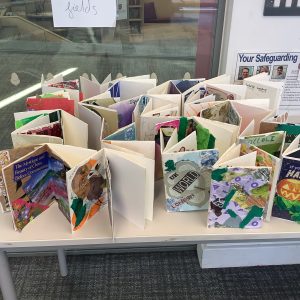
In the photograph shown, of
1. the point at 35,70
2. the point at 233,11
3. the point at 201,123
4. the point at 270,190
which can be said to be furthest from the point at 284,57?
the point at 35,70

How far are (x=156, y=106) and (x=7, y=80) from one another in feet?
3.07

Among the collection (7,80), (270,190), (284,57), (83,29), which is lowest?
(270,190)

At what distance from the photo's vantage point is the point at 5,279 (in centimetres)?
110

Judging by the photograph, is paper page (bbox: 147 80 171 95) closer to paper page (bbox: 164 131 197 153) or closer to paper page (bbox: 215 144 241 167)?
paper page (bbox: 164 131 197 153)

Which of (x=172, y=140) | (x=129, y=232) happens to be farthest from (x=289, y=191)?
(x=129, y=232)

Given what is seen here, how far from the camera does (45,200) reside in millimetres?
1153

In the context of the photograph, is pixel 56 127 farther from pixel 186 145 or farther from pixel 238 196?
pixel 238 196

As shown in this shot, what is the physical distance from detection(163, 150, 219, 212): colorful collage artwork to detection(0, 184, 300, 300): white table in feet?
0.14

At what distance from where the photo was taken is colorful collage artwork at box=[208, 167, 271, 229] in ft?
3.26

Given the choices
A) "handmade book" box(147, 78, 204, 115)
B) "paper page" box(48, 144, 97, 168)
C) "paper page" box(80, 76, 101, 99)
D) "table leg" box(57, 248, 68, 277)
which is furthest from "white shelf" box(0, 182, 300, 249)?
"table leg" box(57, 248, 68, 277)

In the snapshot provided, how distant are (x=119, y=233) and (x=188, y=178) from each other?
27 centimetres

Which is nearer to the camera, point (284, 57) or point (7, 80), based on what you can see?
point (284, 57)

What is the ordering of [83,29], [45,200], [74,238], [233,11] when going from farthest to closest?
[83,29]
[233,11]
[45,200]
[74,238]

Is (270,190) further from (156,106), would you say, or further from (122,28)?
(122,28)
